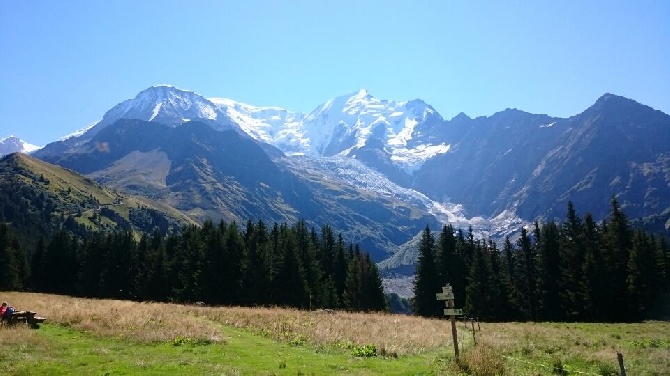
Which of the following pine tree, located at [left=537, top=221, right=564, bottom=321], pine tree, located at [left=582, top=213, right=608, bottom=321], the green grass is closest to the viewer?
the green grass

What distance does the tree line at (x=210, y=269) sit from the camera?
3142 inches

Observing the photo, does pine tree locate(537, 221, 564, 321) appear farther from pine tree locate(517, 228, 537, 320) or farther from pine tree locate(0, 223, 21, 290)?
pine tree locate(0, 223, 21, 290)

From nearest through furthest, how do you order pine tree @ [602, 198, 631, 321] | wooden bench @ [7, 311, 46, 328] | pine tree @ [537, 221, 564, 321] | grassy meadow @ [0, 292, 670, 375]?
grassy meadow @ [0, 292, 670, 375], wooden bench @ [7, 311, 46, 328], pine tree @ [602, 198, 631, 321], pine tree @ [537, 221, 564, 321]

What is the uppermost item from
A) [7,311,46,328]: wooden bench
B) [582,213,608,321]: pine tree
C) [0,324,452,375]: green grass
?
[582,213,608,321]: pine tree

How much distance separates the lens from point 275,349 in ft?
88.1

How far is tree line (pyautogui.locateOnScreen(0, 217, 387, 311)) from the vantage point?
262 ft

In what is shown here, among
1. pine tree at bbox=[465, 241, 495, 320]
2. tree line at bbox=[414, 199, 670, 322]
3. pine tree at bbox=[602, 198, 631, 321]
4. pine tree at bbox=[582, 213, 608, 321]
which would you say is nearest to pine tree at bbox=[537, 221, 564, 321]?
tree line at bbox=[414, 199, 670, 322]

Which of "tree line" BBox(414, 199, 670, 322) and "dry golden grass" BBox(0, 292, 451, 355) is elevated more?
"tree line" BBox(414, 199, 670, 322)

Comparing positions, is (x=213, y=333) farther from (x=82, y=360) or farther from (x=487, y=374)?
(x=487, y=374)

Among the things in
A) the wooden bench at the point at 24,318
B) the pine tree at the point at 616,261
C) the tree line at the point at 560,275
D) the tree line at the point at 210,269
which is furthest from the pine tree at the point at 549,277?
the wooden bench at the point at 24,318

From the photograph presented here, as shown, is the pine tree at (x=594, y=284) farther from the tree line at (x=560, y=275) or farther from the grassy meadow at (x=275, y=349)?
the grassy meadow at (x=275, y=349)

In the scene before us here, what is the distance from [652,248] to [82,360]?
269 ft

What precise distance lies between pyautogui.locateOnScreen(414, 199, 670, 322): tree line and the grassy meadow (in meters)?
35.6

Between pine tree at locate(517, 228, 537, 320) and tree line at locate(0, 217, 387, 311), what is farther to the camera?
pine tree at locate(517, 228, 537, 320)
